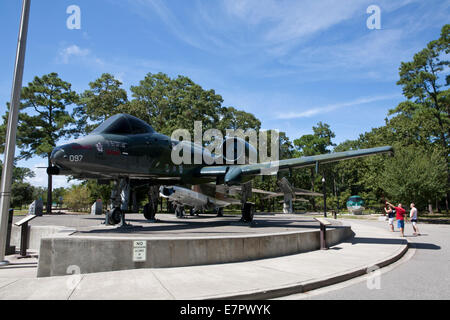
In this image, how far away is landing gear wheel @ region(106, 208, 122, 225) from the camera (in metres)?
11.3

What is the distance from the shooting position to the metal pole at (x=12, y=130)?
26.3ft

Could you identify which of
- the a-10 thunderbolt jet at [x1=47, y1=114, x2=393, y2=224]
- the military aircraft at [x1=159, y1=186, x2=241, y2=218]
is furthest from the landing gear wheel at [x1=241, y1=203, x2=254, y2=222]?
the military aircraft at [x1=159, y1=186, x2=241, y2=218]

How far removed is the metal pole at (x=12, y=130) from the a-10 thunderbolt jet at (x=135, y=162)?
1.19 meters

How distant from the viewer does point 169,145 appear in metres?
12.9

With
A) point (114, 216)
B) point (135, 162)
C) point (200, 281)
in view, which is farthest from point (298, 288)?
point (114, 216)

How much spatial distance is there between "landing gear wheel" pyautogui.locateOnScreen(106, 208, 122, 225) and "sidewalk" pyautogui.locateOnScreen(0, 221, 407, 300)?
10.8 feet

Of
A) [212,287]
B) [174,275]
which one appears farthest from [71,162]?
[212,287]

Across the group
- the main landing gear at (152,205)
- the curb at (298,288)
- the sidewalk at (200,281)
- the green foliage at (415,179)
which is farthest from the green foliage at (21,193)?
the curb at (298,288)

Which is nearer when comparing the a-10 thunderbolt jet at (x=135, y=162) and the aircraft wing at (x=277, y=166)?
the a-10 thunderbolt jet at (x=135, y=162)

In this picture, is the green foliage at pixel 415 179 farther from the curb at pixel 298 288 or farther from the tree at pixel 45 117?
the tree at pixel 45 117

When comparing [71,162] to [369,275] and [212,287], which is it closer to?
[212,287]

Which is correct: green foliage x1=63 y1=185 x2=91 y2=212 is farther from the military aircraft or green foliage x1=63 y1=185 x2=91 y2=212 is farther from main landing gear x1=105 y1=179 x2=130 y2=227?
main landing gear x1=105 y1=179 x2=130 y2=227

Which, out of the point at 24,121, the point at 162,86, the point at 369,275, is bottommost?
the point at 369,275
